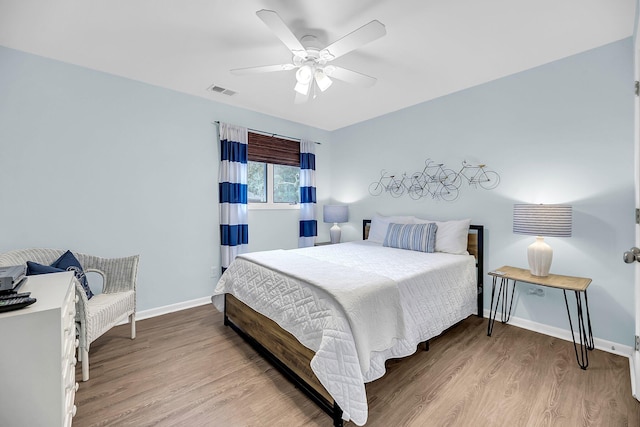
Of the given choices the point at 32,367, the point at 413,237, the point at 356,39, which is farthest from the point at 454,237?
the point at 32,367

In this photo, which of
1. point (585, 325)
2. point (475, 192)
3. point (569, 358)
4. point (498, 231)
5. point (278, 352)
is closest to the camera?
point (278, 352)

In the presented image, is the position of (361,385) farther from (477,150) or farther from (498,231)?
(477,150)

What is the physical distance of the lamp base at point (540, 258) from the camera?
234 centimetres

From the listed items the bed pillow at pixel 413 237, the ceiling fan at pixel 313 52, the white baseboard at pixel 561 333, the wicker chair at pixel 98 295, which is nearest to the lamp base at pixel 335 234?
the bed pillow at pixel 413 237

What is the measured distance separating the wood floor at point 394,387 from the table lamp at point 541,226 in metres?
0.71

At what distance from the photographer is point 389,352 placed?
5.86ft

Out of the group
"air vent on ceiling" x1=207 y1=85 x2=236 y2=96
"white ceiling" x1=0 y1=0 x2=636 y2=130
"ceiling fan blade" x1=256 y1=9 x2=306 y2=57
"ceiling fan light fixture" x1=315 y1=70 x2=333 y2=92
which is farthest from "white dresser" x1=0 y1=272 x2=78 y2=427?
"air vent on ceiling" x1=207 y1=85 x2=236 y2=96

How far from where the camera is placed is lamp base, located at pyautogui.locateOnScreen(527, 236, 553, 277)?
234 cm

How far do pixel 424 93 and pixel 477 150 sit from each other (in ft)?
2.98

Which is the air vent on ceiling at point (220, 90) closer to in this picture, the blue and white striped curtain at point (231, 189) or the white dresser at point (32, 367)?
the blue and white striped curtain at point (231, 189)

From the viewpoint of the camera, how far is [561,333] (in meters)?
2.49

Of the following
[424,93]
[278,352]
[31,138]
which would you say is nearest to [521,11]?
[424,93]

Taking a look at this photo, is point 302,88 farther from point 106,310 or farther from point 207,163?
point 106,310

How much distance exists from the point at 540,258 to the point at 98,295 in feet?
12.6
